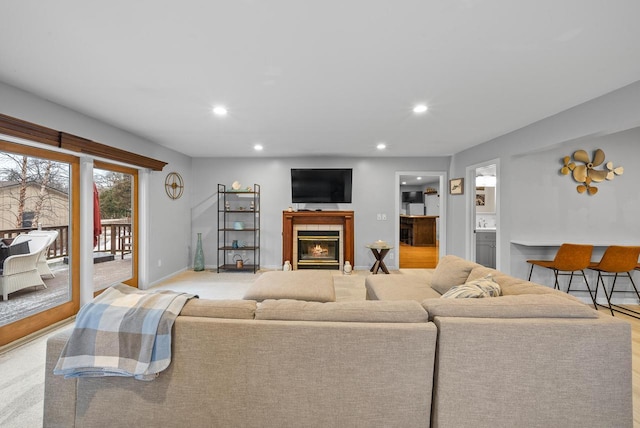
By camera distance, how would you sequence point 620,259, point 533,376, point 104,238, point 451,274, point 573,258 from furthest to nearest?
point 104,238, point 573,258, point 620,259, point 451,274, point 533,376

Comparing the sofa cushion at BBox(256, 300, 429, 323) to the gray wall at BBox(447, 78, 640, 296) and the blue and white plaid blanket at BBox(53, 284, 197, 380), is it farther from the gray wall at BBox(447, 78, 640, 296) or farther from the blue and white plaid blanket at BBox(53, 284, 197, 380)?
the gray wall at BBox(447, 78, 640, 296)

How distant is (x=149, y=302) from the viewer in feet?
4.59

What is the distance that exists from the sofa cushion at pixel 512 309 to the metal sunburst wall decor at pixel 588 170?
342 centimetres

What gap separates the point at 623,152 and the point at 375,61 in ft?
13.7

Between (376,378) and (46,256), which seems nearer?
(376,378)

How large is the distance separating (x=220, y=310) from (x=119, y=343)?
47cm

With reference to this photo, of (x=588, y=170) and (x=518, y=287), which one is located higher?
(x=588, y=170)

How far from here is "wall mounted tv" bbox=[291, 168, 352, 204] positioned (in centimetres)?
548

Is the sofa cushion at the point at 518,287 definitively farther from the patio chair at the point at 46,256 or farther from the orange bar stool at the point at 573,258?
the patio chair at the point at 46,256

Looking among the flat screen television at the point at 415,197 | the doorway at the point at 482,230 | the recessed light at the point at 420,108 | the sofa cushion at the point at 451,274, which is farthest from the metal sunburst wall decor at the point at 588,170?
the flat screen television at the point at 415,197

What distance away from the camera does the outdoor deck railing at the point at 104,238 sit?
270 cm

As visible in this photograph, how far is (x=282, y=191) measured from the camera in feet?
18.6

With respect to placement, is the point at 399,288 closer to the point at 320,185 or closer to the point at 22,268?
the point at 320,185

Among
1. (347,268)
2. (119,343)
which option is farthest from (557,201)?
(119,343)
